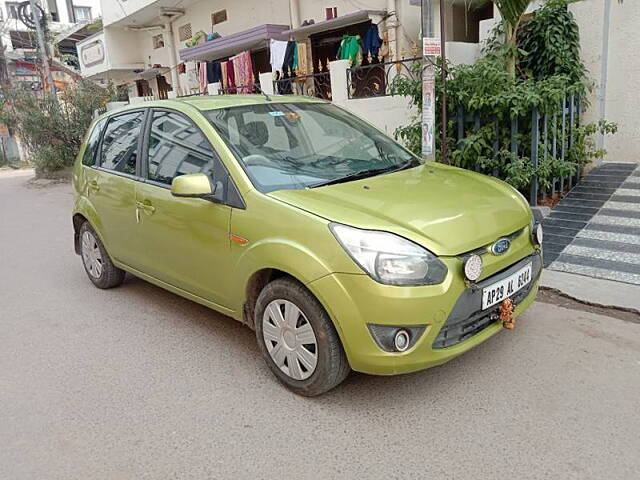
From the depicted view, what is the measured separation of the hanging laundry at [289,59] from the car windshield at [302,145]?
8.16 metres

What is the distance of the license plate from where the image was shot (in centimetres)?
292

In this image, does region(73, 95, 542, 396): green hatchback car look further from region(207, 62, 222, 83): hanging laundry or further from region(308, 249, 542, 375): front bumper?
region(207, 62, 222, 83): hanging laundry

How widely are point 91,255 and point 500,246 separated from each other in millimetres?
3798

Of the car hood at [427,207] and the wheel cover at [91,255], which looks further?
the wheel cover at [91,255]

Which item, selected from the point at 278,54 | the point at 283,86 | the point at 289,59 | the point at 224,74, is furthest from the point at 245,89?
the point at 283,86

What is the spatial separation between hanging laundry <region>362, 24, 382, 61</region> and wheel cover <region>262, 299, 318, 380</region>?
8.27 metres

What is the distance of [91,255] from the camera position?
5.16 meters

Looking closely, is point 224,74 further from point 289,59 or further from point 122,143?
point 122,143

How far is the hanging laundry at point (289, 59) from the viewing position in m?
12.0

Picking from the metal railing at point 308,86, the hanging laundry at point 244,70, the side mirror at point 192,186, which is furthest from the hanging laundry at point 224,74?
the side mirror at point 192,186

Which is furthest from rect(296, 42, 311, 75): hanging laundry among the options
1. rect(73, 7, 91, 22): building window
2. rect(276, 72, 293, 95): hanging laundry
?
rect(73, 7, 91, 22): building window

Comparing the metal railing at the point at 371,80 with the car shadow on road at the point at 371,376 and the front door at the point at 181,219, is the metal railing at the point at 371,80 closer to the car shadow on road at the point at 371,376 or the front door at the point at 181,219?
the front door at the point at 181,219

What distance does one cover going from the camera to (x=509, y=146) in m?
6.01

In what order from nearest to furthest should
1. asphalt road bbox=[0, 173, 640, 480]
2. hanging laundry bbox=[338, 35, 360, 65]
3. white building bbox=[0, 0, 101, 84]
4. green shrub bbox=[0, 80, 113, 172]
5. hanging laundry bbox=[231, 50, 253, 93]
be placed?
asphalt road bbox=[0, 173, 640, 480] < hanging laundry bbox=[338, 35, 360, 65] < hanging laundry bbox=[231, 50, 253, 93] < green shrub bbox=[0, 80, 113, 172] < white building bbox=[0, 0, 101, 84]
